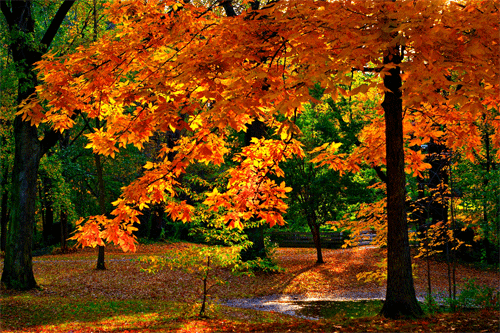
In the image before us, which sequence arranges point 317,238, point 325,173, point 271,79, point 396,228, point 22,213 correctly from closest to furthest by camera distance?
1. point 271,79
2. point 396,228
3. point 22,213
4. point 325,173
5. point 317,238

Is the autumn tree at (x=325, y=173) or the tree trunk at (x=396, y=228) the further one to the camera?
the autumn tree at (x=325, y=173)

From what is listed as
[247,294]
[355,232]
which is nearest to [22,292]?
[247,294]

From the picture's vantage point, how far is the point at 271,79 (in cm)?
461

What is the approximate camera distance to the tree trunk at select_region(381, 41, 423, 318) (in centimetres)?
603

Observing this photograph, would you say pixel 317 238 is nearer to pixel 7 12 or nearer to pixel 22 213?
pixel 22 213

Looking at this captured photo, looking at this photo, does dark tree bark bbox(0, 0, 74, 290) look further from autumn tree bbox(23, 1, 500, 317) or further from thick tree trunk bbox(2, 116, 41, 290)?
autumn tree bbox(23, 1, 500, 317)

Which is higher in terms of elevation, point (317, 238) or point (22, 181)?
point (22, 181)

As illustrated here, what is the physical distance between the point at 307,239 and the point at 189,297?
15.6m

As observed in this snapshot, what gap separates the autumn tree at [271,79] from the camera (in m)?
3.80

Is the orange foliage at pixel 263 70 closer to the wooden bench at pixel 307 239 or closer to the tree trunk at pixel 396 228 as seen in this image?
the tree trunk at pixel 396 228

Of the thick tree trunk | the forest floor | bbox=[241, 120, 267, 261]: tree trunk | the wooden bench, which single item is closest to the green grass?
the forest floor

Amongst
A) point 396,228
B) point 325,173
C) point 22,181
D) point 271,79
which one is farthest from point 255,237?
point 271,79

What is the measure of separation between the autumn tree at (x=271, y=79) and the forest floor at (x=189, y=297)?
1.02 meters

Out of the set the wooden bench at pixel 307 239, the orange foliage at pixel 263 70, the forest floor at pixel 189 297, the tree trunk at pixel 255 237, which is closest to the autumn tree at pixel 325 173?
the tree trunk at pixel 255 237
